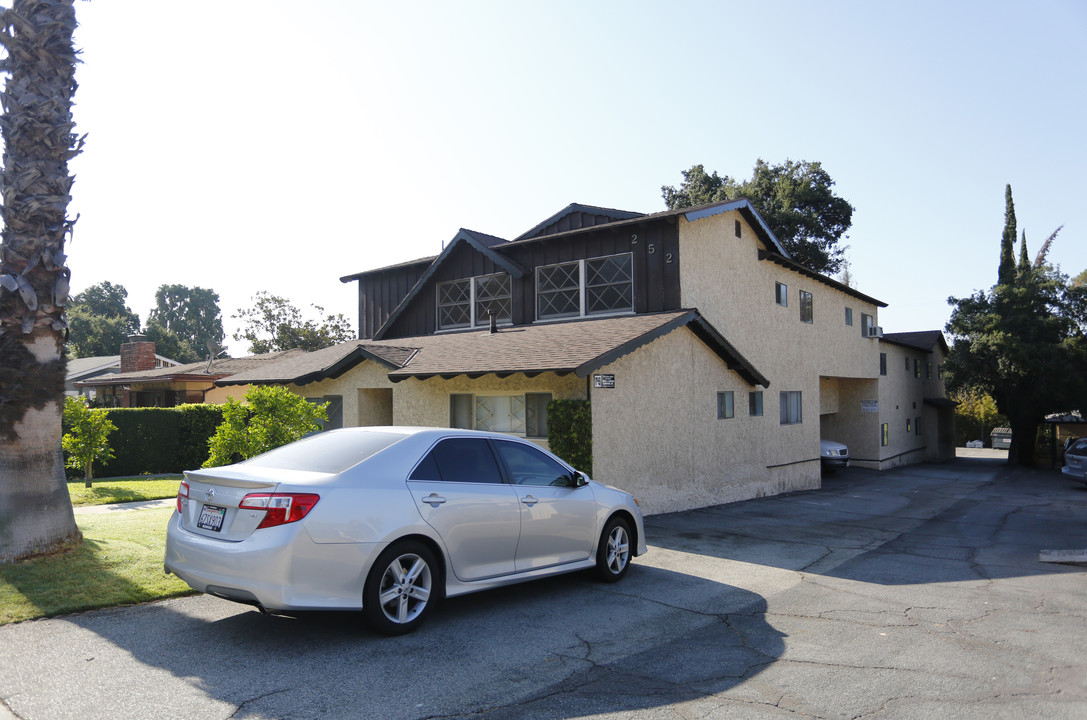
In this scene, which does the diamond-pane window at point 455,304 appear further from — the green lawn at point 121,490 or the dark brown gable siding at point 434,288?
the green lawn at point 121,490

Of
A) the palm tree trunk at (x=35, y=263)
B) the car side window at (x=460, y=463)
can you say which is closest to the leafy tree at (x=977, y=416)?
→ the car side window at (x=460, y=463)

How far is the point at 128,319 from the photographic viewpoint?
78.7 meters

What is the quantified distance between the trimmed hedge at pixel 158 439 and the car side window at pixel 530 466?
565 inches

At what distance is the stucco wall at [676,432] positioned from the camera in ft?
41.1

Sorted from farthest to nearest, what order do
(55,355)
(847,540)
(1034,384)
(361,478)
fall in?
(1034,384) < (847,540) < (55,355) < (361,478)

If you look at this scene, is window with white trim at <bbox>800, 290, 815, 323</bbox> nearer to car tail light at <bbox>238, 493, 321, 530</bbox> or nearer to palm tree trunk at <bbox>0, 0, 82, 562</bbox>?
palm tree trunk at <bbox>0, 0, 82, 562</bbox>

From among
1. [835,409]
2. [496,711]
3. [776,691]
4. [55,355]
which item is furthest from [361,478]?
[835,409]

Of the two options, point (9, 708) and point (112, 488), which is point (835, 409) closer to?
point (112, 488)

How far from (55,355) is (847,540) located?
11078 mm

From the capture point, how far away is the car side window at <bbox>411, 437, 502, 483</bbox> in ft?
20.0

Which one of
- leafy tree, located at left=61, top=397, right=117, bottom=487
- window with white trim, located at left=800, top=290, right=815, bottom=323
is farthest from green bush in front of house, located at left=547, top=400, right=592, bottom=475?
window with white trim, located at left=800, top=290, right=815, bottom=323

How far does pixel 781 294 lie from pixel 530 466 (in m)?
15.5

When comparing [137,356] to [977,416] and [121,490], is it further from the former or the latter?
[977,416]

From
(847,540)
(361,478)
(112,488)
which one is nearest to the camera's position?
(361,478)
